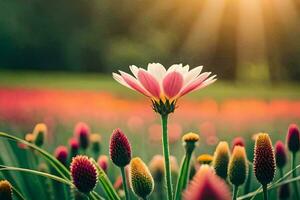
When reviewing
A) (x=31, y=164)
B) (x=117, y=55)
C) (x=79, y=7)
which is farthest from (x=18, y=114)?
(x=79, y=7)

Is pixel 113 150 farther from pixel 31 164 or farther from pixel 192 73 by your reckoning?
pixel 31 164

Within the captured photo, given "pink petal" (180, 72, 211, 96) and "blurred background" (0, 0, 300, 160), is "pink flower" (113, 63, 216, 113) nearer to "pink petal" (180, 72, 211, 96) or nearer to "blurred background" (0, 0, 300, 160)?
"pink petal" (180, 72, 211, 96)

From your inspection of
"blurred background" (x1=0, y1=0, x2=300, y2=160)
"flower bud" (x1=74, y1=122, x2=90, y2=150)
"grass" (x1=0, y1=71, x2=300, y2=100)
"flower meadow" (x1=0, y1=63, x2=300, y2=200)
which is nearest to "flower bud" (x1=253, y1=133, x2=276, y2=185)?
"flower meadow" (x1=0, y1=63, x2=300, y2=200)

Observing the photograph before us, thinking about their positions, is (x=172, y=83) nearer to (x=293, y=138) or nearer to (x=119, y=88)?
(x=293, y=138)


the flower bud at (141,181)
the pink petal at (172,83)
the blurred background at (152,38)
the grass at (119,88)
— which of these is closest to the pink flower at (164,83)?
the pink petal at (172,83)

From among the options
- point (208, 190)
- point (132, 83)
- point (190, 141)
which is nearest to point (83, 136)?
point (190, 141)

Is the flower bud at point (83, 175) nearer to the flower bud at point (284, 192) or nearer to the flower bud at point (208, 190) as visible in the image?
the flower bud at point (208, 190)
